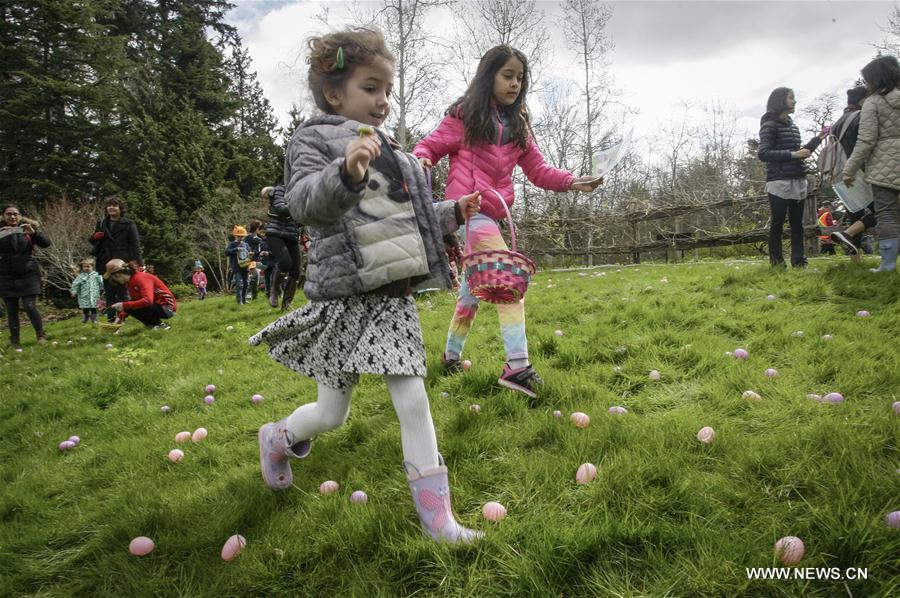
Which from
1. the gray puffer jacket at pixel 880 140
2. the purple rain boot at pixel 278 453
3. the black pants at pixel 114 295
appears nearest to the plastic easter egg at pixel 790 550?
the purple rain boot at pixel 278 453

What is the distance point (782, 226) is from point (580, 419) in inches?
204

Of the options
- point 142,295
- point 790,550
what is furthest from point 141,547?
point 142,295

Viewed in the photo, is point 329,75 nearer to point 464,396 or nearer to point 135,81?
point 464,396

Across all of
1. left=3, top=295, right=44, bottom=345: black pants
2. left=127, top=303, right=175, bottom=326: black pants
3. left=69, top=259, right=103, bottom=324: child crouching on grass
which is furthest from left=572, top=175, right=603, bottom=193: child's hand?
left=69, top=259, right=103, bottom=324: child crouching on grass

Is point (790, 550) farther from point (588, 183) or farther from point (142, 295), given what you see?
point (142, 295)

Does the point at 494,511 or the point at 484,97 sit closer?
the point at 494,511

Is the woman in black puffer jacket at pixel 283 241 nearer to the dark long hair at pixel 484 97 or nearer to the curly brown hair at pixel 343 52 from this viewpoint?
the dark long hair at pixel 484 97

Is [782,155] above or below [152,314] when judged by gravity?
above

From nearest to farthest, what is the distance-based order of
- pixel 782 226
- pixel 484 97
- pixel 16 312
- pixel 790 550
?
1. pixel 790 550
2. pixel 484 97
3. pixel 782 226
4. pixel 16 312

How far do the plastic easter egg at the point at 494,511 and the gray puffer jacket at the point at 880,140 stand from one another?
538 cm

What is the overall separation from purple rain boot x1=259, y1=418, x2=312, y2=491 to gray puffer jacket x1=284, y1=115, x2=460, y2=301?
0.65 metres

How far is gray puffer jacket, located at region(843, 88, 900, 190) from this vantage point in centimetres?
451

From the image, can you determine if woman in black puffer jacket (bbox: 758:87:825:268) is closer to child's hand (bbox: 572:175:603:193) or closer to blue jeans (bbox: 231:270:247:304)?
child's hand (bbox: 572:175:603:193)

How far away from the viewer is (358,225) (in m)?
1.61
